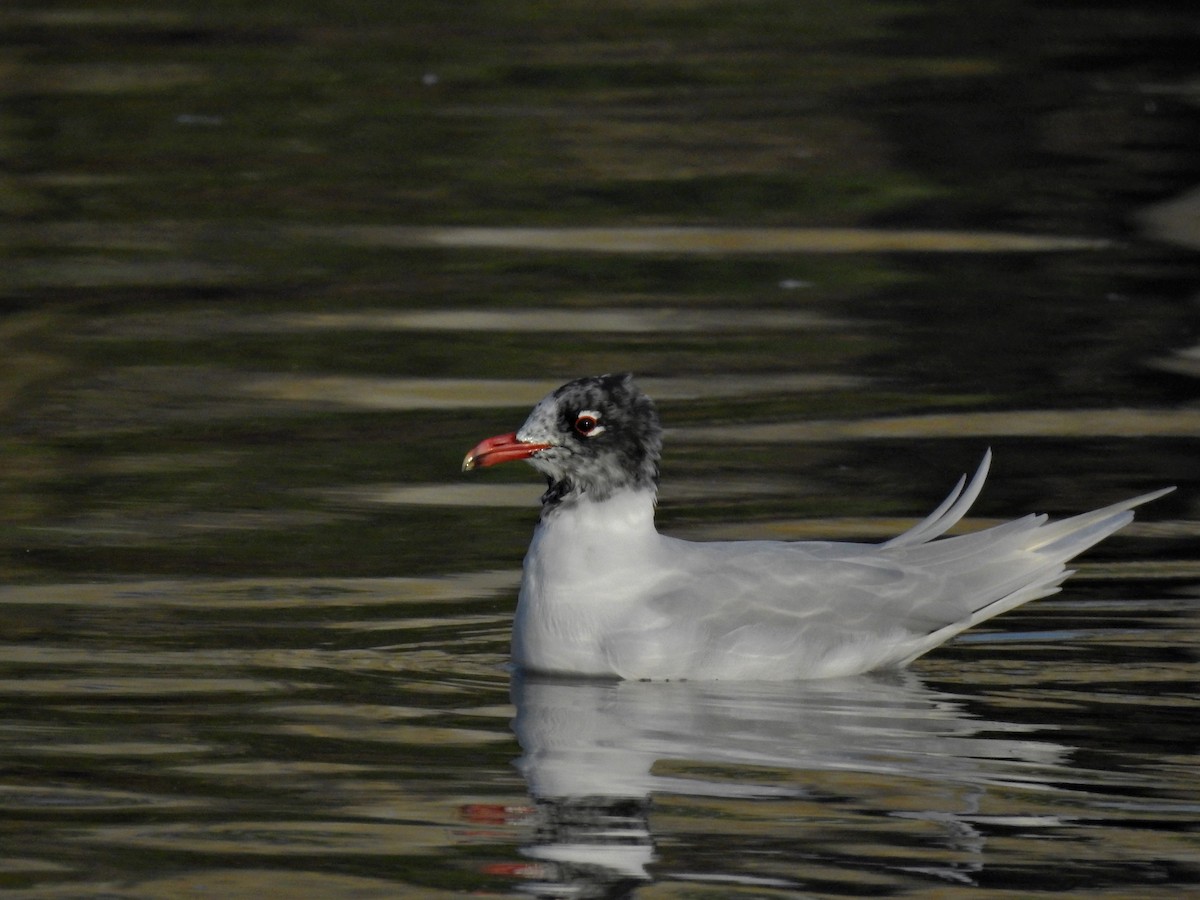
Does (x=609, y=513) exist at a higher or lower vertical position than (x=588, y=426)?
lower

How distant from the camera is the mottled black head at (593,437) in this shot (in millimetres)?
9008

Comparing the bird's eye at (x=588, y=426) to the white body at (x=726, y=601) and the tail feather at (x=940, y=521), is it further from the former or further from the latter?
the tail feather at (x=940, y=521)

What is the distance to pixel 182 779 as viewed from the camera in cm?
762

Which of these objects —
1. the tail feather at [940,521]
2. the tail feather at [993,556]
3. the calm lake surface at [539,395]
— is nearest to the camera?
the calm lake surface at [539,395]

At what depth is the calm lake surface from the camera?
728cm

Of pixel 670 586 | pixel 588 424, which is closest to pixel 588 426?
pixel 588 424

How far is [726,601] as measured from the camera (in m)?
8.86

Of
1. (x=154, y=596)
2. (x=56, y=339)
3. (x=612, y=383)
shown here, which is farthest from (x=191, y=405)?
(x=612, y=383)

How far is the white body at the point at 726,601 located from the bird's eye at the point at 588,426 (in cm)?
22

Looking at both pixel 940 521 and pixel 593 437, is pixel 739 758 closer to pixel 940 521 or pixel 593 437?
pixel 593 437

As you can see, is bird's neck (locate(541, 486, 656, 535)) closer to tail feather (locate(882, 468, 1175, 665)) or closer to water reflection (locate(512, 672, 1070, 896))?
water reflection (locate(512, 672, 1070, 896))

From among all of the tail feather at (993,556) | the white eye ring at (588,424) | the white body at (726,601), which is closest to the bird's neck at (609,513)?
the white body at (726,601)

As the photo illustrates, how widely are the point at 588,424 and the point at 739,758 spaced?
157cm

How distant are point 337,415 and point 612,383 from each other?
3.59 metres
